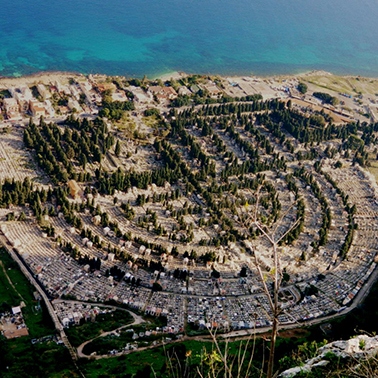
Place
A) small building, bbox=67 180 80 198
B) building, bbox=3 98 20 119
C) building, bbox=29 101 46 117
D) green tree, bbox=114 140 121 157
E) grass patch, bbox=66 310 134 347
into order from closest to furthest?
grass patch, bbox=66 310 134 347, small building, bbox=67 180 80 198, green tree, bbox=114 140 121 157, building, bbox=3 98 20 119, building, bbox=29 101 46 117

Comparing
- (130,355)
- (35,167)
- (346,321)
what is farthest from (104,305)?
(35,167)

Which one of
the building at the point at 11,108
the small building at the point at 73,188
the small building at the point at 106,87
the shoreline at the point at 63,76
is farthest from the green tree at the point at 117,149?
the shoreline at the point at 63,76

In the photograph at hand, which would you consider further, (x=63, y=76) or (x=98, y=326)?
(x=63, y=76)

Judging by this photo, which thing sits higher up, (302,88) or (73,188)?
(302,88)

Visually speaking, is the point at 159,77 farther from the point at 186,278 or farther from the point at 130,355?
the point at 130,355

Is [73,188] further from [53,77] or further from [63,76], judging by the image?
[63,76]

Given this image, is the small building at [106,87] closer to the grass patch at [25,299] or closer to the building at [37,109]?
the building at [37,109]

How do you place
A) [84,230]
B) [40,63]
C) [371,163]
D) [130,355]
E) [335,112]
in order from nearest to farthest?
[130,355]
[84,230]
[371,163]
[335,112]
[40,63]

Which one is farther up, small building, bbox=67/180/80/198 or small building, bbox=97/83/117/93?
small building, bbox=97/83/117/93

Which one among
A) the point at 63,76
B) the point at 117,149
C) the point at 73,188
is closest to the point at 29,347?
the point at 73,188

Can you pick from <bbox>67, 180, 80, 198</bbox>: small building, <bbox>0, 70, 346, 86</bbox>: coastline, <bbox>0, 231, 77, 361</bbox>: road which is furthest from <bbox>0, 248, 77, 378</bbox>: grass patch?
<bbox>0, 70, 346, 86</bbox>: coastline

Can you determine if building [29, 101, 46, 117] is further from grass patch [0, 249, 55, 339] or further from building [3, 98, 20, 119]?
grass patch [0, 249, 55, 339]
